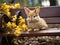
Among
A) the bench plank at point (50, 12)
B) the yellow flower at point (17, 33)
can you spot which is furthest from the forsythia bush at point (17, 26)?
the bench plank at point (50, 12)

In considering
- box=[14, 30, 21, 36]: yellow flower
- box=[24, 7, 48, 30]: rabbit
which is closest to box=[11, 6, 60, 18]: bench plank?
box=[24, 7, 48, 30]: rabbit

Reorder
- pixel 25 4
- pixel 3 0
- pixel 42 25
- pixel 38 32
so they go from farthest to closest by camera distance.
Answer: pixel 25 4, pixel 3 0, pixel 42 25, pixel 38 32

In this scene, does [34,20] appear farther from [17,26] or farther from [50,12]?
[50,12]

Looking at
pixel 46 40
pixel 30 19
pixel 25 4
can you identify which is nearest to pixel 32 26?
pixel 30 19

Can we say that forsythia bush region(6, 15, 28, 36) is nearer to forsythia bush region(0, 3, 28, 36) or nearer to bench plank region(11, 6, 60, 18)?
forsythia bush region(0, 3, 28, 36)

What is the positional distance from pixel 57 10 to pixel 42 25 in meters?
0.55

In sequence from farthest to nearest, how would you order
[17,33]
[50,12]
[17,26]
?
[50,12] < [17,26] < [17,33]

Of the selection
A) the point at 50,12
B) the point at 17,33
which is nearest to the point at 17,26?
the point at 17,33

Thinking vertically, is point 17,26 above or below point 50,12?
below

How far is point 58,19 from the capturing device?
298 cm

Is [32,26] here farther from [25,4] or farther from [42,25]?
[25,4]

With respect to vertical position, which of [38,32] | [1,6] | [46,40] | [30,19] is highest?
[1,6]

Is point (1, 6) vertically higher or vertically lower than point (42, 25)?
higher

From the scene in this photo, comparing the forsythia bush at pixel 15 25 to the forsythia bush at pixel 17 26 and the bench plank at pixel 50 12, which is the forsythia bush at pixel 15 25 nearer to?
the forsythia bush at pixel 17 26
